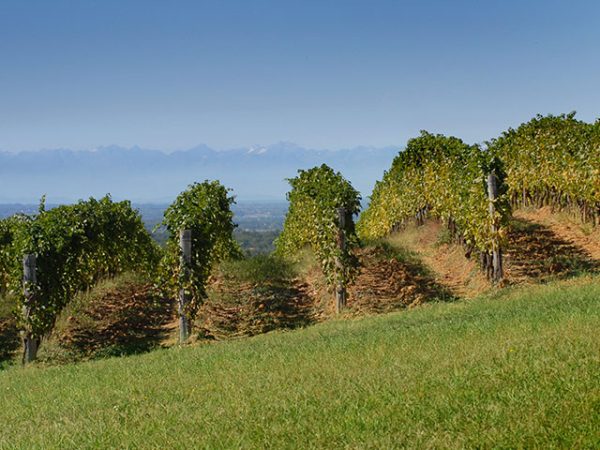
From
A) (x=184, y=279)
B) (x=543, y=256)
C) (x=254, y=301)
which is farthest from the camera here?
(x=254, y=301)

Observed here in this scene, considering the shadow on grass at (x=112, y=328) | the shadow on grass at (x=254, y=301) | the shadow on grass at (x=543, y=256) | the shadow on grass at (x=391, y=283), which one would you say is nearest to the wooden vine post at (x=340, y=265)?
the shadow on grass at (x=391, y=283)

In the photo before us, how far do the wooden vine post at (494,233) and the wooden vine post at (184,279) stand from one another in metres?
9.51

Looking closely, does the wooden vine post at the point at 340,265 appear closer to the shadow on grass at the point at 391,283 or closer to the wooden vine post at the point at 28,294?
the shadow on grass at the point at 391,283

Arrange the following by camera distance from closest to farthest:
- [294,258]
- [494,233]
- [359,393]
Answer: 1. [359,393]
2. [494,233]
3. [294,258]

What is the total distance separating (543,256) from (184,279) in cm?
1236

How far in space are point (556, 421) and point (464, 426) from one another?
0.81 meters

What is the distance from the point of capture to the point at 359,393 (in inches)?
284

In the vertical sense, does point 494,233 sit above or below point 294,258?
above

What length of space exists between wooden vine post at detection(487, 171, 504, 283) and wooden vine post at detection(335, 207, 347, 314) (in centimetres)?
475

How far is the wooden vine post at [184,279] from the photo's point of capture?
1794 cm

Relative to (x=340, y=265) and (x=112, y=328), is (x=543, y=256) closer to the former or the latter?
(x=340, y=265)

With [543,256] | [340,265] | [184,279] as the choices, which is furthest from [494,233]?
[184,279]

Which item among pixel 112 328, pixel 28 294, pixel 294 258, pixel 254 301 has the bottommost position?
pixel 112 328

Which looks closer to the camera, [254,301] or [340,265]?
[340,265]
